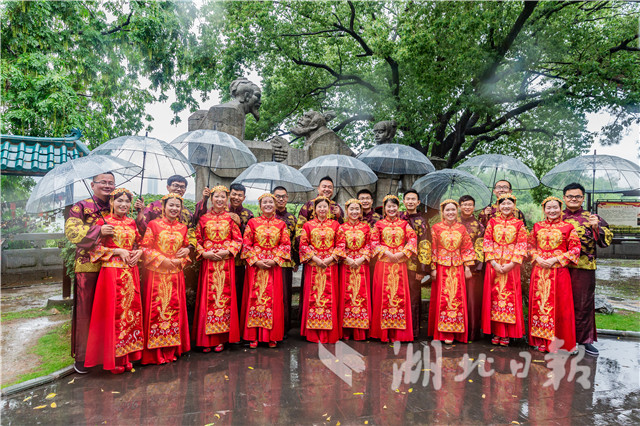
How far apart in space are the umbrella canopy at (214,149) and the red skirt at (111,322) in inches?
72.8

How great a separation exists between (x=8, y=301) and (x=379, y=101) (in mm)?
10303

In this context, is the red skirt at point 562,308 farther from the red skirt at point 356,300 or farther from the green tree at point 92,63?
the green tree at point 92,63

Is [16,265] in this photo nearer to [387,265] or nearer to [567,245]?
[387,265]

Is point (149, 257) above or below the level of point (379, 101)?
below

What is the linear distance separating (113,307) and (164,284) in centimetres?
51

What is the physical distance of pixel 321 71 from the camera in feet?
44.7

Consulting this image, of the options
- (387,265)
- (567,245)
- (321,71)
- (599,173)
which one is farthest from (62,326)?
(321,71)

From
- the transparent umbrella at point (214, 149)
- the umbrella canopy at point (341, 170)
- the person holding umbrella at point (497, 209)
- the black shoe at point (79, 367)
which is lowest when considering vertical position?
the black shoe at point (79, 367)

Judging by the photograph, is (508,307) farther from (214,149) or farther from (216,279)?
(214,149)

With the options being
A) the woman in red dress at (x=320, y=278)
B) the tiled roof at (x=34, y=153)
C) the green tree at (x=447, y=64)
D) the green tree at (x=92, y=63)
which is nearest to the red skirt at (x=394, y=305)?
the woman in red dress at (x=320, y=278)

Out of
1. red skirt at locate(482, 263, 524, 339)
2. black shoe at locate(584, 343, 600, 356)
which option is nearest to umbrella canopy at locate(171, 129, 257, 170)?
red skirt at locate(482, 263, 524, 339)

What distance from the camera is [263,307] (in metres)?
4.25

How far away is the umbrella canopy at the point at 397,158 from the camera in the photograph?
5.75 meters

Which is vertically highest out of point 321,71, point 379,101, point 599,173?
point 321,71
